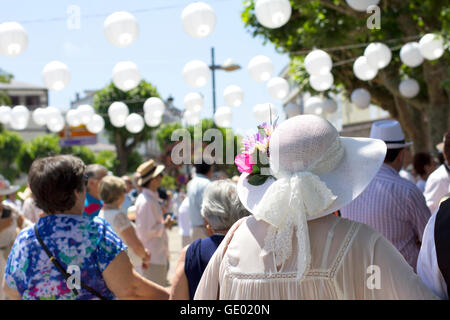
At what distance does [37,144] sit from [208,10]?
53912 millimetres

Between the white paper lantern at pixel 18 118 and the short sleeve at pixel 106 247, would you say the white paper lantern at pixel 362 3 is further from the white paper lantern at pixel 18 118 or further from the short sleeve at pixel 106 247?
the white paper lantern at pixel 18 118

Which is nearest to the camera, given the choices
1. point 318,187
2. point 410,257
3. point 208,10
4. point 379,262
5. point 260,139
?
point 379,262

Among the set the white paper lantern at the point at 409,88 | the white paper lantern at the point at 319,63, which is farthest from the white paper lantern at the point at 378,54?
the white paper lantern at the point at 409,88

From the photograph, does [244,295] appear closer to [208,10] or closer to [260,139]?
[260,139]

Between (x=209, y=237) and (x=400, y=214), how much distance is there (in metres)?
1.25

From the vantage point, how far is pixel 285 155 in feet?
6.09

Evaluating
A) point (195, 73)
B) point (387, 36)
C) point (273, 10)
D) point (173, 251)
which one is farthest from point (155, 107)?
point (387, 36)

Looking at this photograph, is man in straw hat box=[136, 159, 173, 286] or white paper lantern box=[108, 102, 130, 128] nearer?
man in straw hat box=[136, 159, 173, 286]

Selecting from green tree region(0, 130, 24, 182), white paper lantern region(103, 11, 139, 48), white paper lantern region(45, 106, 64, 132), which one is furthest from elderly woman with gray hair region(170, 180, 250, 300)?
green tree region(0, 130, 24, 182)

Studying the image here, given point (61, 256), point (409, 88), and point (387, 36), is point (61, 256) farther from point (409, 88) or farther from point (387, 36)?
point (387, 36)

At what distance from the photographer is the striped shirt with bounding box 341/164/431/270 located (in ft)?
11.3

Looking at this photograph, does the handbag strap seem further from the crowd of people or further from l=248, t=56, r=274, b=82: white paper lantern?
l=248, t=56, r=274, b=82: white paper lantern

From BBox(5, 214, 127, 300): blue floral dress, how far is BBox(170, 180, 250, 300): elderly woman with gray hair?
16.2 inches
